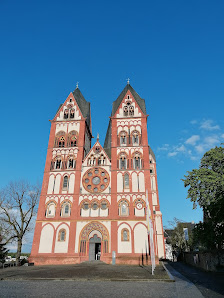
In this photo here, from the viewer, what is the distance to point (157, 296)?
8.35m

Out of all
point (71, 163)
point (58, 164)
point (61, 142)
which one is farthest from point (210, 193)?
point (61, 142)

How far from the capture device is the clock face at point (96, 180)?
3130 cm

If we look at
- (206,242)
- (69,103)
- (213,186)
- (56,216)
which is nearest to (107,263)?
(56,216)

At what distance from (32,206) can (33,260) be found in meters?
8.13

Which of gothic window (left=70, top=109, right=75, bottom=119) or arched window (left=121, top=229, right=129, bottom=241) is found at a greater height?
gothic window (left=70, top=109, right=75, bottom=119)

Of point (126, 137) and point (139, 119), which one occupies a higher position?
point (139, 119)

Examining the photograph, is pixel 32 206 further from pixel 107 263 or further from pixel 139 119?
pixel 139 119

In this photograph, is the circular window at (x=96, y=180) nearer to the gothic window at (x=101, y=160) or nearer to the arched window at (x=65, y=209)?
the gothic window at (x=101, y=160)

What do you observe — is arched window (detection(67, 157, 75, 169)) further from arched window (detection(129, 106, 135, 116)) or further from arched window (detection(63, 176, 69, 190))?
arched window (detection(129, 106, 135, 116))

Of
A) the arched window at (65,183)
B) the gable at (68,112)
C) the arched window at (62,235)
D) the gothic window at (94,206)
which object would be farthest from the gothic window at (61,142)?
the arched window at (62,235)

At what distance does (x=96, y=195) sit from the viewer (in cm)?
3067

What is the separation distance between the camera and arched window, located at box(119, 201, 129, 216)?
29.4 meters

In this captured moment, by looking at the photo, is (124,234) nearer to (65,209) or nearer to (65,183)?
(65,209)

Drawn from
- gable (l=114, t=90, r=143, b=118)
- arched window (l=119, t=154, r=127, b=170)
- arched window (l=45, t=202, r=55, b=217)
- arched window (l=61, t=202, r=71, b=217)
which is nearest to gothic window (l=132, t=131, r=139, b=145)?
arched window (l=119, t=154, r=127, b=170)
